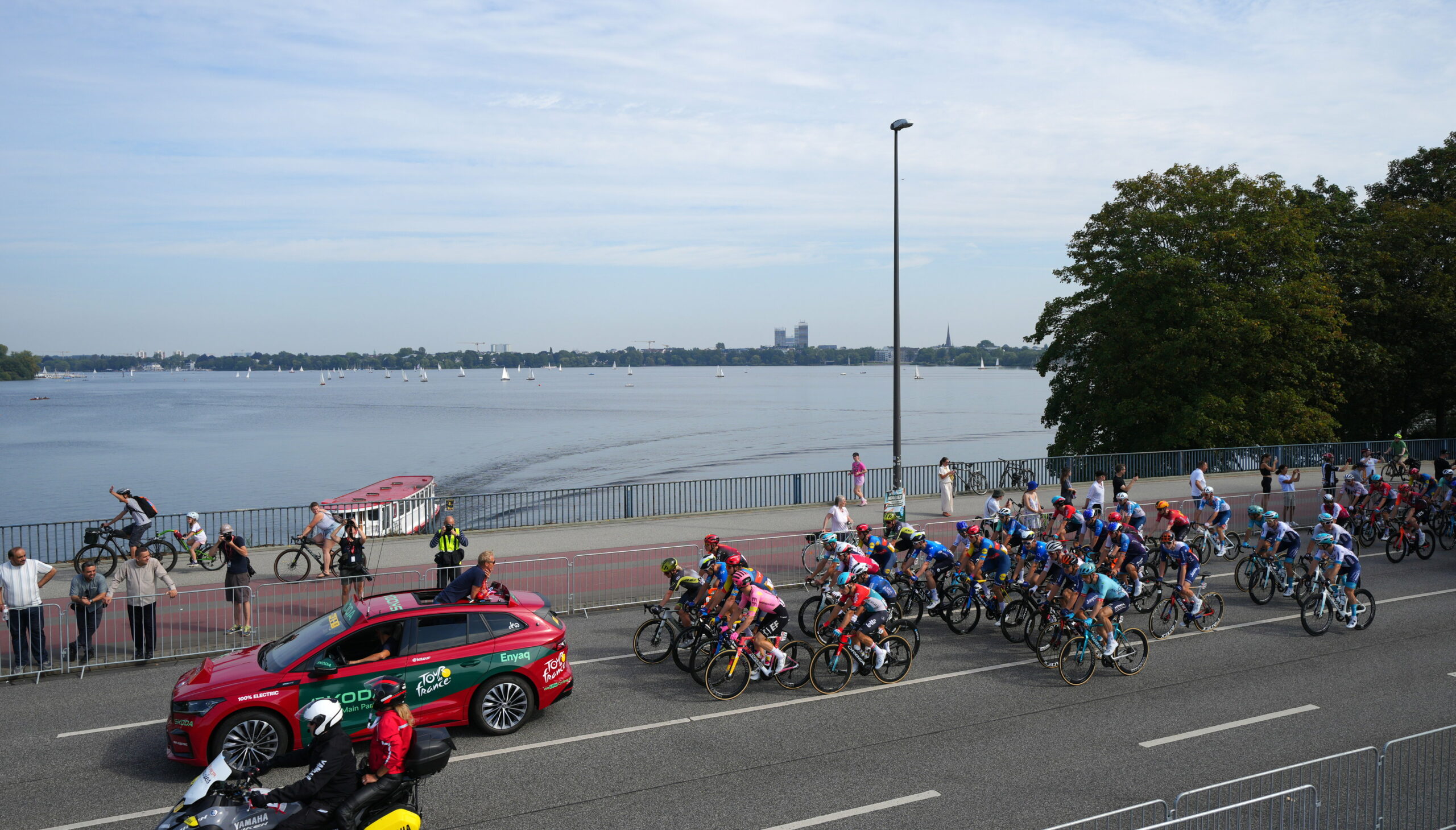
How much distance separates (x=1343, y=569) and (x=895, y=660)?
7305 mm

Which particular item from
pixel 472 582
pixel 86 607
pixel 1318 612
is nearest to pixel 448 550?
pixel 472 582

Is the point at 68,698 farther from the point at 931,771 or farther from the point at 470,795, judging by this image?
the point at 931,771

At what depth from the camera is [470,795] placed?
8352mm

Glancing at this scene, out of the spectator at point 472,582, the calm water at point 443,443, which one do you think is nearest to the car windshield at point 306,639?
the spectator at point 472,582

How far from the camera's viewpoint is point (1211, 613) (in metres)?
14.1

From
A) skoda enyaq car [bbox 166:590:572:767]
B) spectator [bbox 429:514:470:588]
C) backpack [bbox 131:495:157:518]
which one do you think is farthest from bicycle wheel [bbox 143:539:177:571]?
skoda enyaq car [bbox 166:590:572:767]

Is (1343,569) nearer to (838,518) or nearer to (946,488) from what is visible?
(838,518)

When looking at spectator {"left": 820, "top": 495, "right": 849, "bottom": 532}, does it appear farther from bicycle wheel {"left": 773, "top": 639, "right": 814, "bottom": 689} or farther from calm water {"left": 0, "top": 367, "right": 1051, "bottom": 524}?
calm water {"left": 0, "top": 367, "right": 1051, "bottom": 524}

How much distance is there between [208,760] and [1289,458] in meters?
33.2

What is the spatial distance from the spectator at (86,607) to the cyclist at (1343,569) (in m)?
17.0

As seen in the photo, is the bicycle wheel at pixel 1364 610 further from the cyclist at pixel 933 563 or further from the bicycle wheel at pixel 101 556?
the bicycle wheel at pixel 101 556

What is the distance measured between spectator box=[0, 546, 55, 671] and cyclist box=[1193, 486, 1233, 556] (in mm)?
18328

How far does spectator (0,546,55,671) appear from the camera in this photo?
1158cm

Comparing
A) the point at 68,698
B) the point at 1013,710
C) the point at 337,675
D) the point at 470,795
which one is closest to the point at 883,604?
the point at 1013,710
